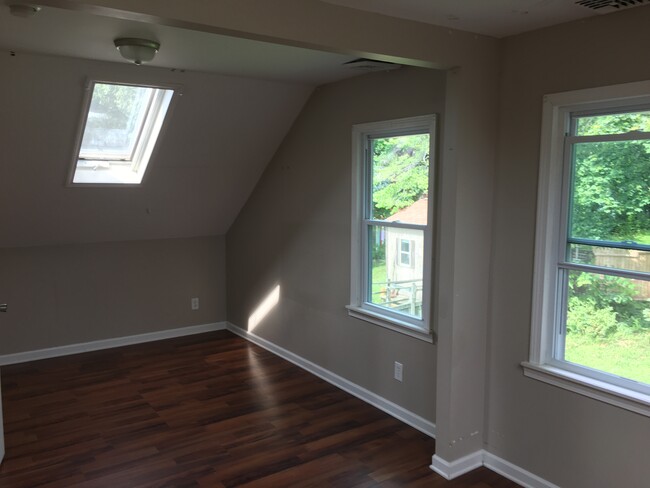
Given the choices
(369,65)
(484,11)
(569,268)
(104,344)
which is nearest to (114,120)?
(369,65)

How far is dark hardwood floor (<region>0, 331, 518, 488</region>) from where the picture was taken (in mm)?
3000

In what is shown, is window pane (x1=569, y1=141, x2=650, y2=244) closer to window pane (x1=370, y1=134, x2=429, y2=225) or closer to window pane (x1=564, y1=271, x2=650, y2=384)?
window pane (x1=564, y1=271, x2=650, y2=384)

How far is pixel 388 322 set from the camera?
368cm

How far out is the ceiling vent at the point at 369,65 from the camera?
3.23m

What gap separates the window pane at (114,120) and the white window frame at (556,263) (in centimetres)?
262

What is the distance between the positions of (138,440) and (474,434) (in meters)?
1.96

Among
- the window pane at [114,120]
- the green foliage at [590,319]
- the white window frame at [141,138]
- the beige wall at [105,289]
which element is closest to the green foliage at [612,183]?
the green foliage at [590,319]

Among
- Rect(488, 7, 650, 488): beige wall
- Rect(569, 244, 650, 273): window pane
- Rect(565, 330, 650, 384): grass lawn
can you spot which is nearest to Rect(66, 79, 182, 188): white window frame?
Rect(488, 7, 650, 488): beige wall

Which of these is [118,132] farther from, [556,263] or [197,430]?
[556,263]

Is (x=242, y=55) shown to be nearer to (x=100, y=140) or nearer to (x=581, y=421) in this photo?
(x=100, y=140)

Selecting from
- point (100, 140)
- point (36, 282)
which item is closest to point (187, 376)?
point (36, 282)

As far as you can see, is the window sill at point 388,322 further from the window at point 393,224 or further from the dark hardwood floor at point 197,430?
the dark hardwood floor at point 197,430

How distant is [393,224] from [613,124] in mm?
1498

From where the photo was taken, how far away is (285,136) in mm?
4590
